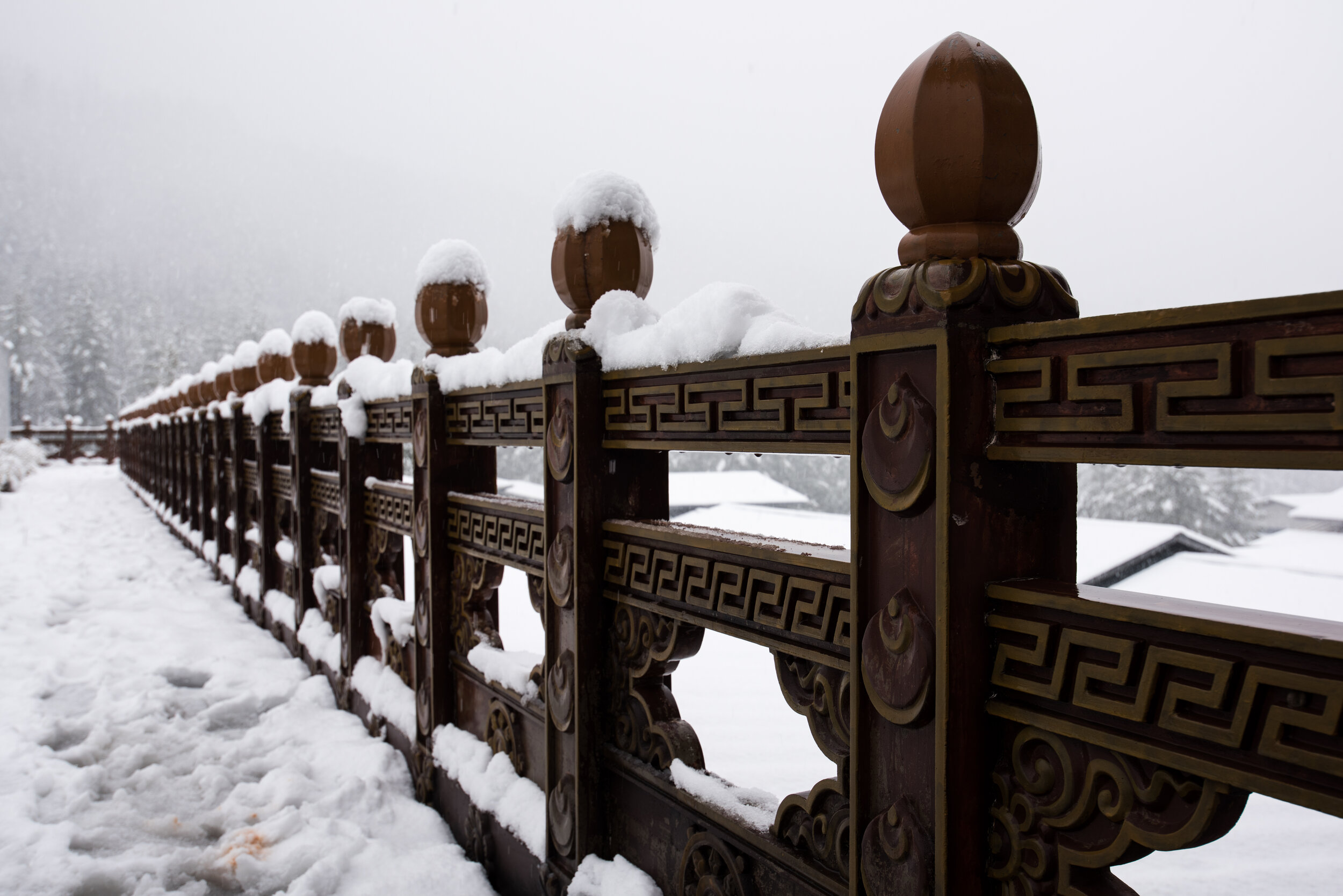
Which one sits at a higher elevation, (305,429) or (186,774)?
(305,429)

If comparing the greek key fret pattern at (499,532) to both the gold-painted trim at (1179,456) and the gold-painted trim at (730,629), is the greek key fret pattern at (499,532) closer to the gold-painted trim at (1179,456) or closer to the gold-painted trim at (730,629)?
the gold-painted trim at (730,629)

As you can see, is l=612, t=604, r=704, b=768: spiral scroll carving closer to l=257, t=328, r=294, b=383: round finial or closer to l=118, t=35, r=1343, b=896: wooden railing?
l=118, t=35, r=1343, b=896: wooden railing

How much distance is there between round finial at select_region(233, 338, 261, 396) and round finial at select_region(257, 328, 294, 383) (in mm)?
640

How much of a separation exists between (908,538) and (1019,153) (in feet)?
1.81

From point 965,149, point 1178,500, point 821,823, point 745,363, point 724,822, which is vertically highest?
point 965,149

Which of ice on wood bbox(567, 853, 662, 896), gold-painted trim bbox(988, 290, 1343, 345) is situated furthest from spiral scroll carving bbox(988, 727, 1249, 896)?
ice on wood bbox(567, 853, 662, 896)

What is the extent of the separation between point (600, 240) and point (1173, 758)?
1.77 meters

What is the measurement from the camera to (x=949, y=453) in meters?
1.06

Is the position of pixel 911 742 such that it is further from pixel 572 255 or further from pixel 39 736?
pixel 39 736

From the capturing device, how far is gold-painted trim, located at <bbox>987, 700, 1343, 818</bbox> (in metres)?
0.79

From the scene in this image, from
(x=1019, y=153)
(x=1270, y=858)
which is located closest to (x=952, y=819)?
(x=1019, y=153)

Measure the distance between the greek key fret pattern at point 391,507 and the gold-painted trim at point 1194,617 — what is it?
2765 mm

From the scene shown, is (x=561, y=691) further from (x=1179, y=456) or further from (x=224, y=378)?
(x=224, y=378)

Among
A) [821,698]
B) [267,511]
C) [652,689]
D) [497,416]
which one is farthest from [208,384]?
[821,698]
